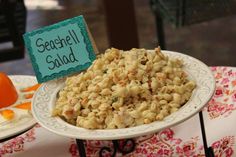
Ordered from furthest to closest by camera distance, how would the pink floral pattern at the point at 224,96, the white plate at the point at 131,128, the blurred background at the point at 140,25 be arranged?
the blurred background at the point at 140,25 → the pink floral pattern at the point at 224,96 → the white plate at the point at 131,128

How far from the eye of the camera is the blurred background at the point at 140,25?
6.05 feet

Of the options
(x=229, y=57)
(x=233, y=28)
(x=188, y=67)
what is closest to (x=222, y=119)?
(x=188, y=67)

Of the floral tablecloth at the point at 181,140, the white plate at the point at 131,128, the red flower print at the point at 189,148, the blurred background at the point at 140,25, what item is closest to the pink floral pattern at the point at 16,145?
the floral tablecloth at the point at 181,140

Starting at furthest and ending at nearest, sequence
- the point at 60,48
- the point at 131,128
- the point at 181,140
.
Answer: the point at 181,140
the point at 60,48
the point at 131,128

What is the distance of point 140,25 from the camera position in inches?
123

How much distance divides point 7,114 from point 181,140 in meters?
0.38

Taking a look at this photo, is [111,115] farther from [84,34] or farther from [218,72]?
[218,72]

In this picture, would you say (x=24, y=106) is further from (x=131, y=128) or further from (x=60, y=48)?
(x=131, y=128)

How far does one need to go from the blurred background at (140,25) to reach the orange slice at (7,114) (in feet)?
2.80

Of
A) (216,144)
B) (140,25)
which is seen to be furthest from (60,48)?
(140,25)

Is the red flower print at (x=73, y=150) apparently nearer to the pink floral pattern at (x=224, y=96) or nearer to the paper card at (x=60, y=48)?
the paper card at (x=60, y=48)

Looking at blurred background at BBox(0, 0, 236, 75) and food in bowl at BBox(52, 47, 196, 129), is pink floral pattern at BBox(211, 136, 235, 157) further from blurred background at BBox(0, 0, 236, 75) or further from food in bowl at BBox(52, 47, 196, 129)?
blurred background at BBox(0, 0, 236, 75)

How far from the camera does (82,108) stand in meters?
0.82

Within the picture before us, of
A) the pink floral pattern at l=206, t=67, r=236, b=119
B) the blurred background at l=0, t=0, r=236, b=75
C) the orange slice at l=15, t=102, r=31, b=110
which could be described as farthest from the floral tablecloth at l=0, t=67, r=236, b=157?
the blurred background at l=0, t=0, r=236, b=75
